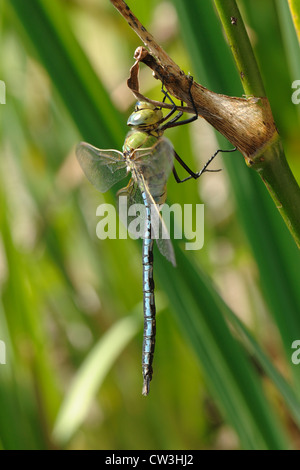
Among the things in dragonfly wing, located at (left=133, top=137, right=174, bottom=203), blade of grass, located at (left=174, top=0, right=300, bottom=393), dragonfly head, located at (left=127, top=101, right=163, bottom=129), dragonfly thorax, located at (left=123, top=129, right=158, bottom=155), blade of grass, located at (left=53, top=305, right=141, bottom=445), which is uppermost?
dragonfly head, located at (left=127, top=101, right=163, bottom=129)

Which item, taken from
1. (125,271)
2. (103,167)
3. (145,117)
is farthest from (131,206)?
(125,271)

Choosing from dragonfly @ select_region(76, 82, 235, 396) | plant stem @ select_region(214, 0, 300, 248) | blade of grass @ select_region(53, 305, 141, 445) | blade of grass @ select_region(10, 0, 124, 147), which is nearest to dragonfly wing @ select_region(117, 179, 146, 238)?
dragonfly @ select_region(76, 82, 235, 396)

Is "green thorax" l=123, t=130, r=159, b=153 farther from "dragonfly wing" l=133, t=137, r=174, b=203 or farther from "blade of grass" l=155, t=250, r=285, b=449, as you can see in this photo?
"blade of grass" l=155, t=250, r=285, b=449

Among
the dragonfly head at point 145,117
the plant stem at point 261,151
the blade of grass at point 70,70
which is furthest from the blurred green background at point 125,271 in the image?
the plant stem at point 261,151

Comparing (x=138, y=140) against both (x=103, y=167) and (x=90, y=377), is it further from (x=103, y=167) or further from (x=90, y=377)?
(x=90, y=377)

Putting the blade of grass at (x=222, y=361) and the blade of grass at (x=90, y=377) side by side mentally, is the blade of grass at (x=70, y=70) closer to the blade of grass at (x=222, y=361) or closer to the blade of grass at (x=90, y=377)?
the blade of grass at (x=222, y=361)

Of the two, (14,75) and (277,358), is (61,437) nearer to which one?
(277,358)
